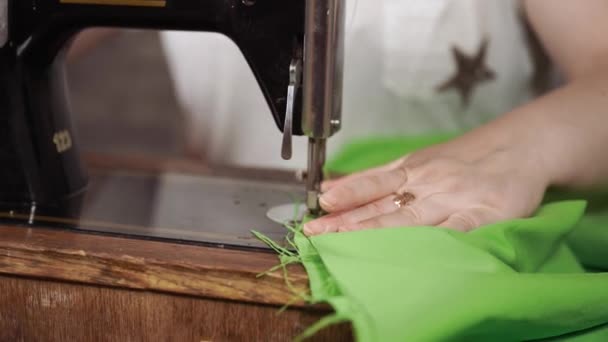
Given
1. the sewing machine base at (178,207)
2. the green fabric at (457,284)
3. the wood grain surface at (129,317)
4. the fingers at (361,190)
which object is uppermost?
the fingers at (361,190)

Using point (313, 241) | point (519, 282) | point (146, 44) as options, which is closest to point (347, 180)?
point (313, 241)

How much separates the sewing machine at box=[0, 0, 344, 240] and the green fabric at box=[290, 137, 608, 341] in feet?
0.39

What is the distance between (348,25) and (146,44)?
1.05 metres

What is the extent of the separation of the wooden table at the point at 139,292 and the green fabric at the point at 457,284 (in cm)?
5

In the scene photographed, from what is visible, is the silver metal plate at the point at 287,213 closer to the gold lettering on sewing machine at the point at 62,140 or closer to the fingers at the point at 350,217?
the fingers at the point at 350,217

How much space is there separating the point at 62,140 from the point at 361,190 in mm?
355

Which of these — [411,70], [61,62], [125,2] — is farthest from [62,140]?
[411,70]

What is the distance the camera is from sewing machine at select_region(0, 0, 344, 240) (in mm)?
704

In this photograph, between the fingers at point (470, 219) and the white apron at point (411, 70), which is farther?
the white apron at point (411, 70)

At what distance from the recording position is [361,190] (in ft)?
2.38

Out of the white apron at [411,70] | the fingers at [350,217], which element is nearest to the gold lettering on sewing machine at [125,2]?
the fingers at [350,217]

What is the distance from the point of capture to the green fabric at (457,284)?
56 centimetres

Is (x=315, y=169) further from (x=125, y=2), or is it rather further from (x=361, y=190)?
(x=125, y=2)

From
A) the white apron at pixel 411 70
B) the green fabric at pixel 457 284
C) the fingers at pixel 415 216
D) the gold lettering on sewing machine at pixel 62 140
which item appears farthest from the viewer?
the white apron at pixel 411 70
